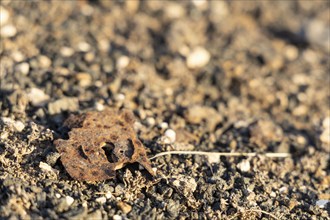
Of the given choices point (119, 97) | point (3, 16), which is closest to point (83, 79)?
point (119, 97)

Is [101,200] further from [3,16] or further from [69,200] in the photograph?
[3,16]

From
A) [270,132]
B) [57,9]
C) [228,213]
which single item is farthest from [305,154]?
[57,9]

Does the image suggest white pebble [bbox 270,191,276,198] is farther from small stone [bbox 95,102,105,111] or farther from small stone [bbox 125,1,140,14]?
small stone [bbox 125,1,140,14]

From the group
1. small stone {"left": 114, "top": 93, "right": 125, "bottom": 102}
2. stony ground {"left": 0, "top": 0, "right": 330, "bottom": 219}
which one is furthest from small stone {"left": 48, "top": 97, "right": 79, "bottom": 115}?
small stone {"left": 114, "top": 93, "right": 125, "bottom": 102}

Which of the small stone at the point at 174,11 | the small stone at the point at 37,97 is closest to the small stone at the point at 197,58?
the small stone at the point at 174,11

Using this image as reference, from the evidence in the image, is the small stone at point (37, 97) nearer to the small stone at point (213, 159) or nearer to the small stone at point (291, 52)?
the small stone at point (213, 159)
